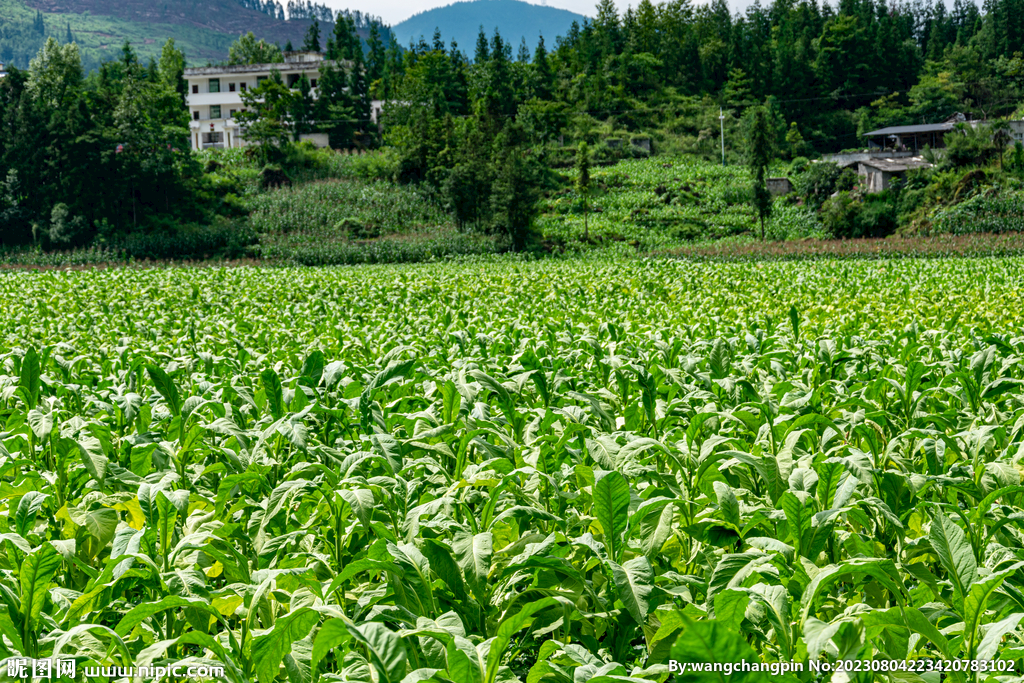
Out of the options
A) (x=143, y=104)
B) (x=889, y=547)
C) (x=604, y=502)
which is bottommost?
(x=889, y=547)

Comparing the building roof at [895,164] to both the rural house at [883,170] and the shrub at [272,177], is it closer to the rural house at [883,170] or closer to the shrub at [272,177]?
the rural house at [883,170]

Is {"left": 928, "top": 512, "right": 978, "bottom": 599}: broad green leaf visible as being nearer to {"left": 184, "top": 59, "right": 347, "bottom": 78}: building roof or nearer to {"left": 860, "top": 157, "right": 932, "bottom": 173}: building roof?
{"left": 860, "top": 157, "right": 932, "bottom": 173}: building roof

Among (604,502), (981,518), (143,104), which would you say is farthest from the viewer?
(143,104)

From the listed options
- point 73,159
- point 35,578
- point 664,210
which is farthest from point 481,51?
point 35,578

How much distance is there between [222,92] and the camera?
67.0 metres

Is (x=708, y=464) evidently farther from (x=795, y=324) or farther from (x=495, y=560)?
(x=795, y=324)

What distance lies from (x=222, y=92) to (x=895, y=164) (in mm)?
57677

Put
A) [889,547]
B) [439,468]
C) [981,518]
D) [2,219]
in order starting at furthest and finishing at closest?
[2,219] → [439,468] → [889,547] → [981,518]

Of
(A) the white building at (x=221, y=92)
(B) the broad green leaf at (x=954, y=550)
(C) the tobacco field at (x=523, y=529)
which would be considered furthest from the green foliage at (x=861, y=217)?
(A) the white building at (x=221, y=92)

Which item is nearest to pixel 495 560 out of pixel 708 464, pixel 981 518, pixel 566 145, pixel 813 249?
pixel 708 464

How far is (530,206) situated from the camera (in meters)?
38.3

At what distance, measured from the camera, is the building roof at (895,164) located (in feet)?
151

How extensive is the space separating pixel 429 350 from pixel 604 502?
191 inches

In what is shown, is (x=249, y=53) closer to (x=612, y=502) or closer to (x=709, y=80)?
(x=709, y=80)
